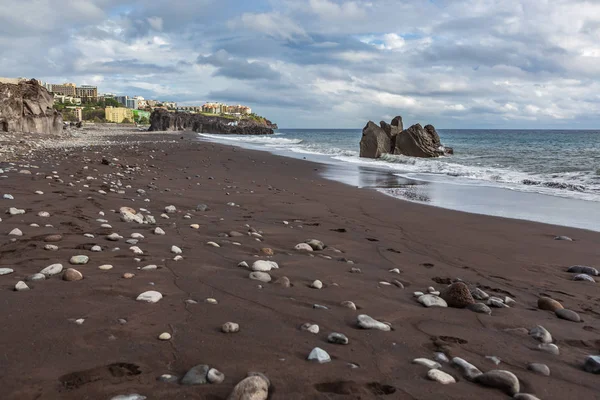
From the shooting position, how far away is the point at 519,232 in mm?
7039

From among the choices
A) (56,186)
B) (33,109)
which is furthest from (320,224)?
(33,109)

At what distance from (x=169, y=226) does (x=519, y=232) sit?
18.2ft

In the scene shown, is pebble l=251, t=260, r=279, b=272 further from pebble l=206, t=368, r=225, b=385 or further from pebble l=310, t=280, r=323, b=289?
pebble l=206, t=368, r=225, b=385

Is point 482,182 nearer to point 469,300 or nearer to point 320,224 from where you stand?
point 320,224

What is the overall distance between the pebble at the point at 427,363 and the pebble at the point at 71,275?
2.42 metres

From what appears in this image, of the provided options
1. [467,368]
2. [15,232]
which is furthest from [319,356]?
[15,232]

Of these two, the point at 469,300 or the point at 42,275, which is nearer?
the point at 42,275

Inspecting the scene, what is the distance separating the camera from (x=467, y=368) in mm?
2281

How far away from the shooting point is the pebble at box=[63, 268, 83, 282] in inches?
123

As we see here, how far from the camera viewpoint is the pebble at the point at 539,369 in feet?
7.79

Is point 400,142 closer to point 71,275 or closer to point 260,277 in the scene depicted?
point 260,277

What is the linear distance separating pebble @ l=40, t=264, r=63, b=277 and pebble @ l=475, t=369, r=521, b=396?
298 cm

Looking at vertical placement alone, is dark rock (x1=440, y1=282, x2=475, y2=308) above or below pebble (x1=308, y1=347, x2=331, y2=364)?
below

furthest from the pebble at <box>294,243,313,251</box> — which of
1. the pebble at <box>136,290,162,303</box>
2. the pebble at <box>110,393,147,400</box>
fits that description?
the pebble at <box>110,393,147,400</box>
